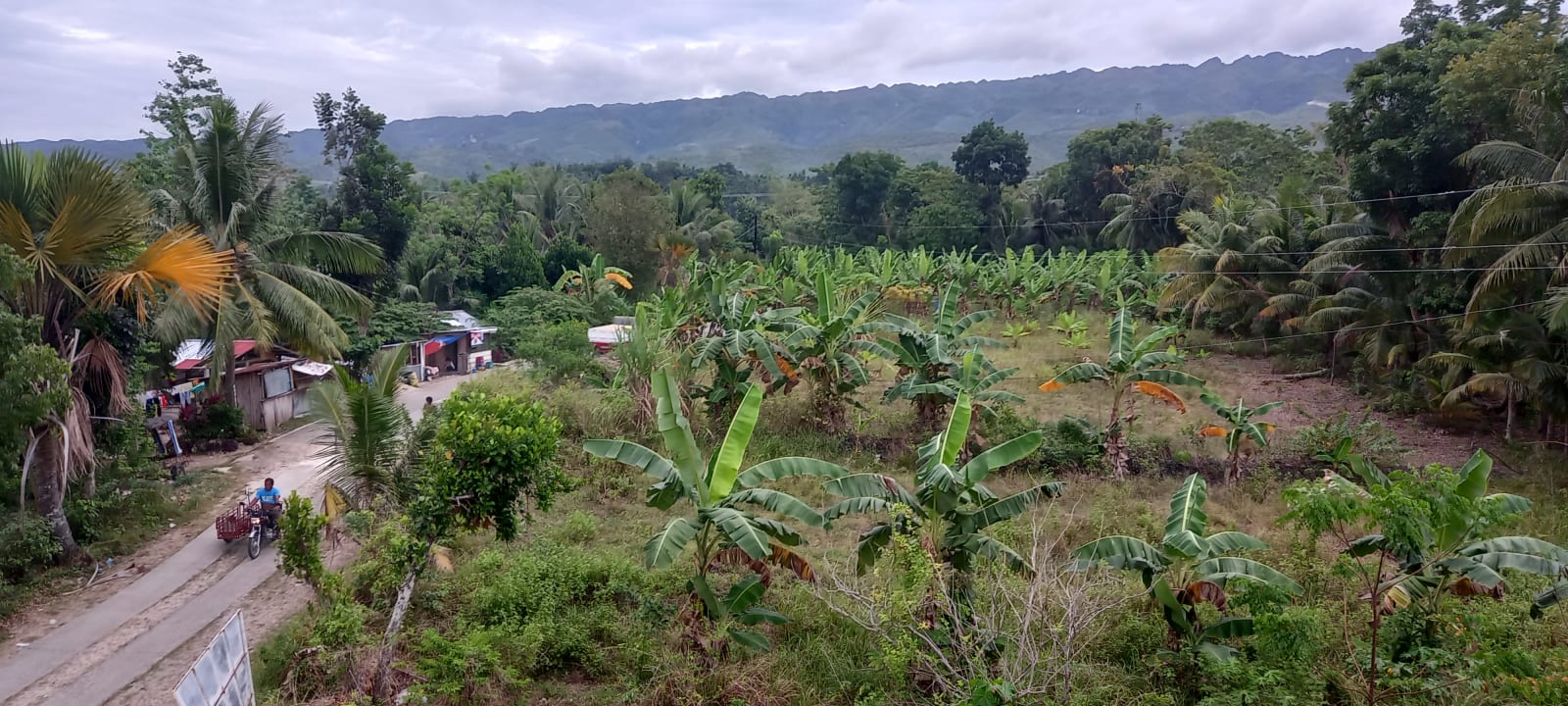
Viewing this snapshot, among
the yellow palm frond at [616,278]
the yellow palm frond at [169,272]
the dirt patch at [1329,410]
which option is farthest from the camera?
the yellow palm frond at [616,278]

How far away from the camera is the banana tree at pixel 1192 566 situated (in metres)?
5.57

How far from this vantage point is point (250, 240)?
13.7m

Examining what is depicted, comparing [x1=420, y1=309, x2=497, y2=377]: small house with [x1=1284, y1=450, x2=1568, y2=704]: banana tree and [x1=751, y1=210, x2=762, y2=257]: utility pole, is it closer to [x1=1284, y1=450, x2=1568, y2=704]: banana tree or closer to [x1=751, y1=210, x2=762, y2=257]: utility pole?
[x1=751, y1=210, x2=762, y2=257]: utility pole

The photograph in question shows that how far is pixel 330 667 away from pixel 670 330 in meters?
7.49

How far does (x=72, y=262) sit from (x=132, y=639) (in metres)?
3.76

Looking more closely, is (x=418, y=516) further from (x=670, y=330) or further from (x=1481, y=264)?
(x=1481, y=264)

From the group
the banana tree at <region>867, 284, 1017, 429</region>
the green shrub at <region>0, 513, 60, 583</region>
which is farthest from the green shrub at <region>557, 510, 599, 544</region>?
the green shrub at <region>0, 513, 60, 583</region>

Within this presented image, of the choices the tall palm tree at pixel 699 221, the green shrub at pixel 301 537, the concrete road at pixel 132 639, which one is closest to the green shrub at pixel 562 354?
the concrete road at pixel 132 639

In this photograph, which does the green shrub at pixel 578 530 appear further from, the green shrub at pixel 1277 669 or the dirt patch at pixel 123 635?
the green shrub at pixel 1277 669

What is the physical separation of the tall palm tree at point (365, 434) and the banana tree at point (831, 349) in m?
5.29

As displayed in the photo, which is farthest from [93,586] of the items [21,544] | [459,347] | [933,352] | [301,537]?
[459,347]

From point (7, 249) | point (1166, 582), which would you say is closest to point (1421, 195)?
point (1166, 582)

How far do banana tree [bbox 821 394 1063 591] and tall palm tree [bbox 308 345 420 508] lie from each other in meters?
4.28

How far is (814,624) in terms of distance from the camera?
22.5 feet
